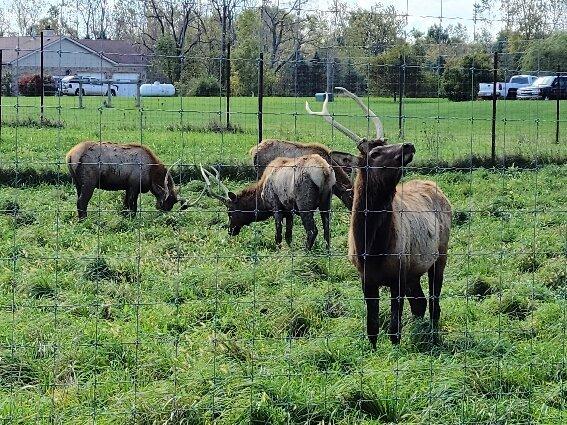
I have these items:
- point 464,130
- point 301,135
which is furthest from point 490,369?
point 464,130

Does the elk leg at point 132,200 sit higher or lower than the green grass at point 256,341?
higher

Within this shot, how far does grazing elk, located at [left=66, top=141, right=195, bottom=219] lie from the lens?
44.2 feet

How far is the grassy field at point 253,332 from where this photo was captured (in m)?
5.47

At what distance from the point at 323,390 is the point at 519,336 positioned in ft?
7.45

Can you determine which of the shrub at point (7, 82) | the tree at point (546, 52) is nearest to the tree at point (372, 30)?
the tree at point (546, 52)

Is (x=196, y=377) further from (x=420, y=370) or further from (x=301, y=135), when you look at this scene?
Answer: (x=301, y=135)

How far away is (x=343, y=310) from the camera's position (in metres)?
7.89

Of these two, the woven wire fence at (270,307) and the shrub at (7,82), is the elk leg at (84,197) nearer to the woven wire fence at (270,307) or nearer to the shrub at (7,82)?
the woven wire fence at (270,307)

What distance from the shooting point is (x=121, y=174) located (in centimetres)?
1399

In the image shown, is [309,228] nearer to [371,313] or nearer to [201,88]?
[201,88]

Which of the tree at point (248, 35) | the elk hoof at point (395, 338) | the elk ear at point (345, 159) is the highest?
the tree at point (248, 35)

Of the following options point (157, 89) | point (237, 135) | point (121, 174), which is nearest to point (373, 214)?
point (157, 89)

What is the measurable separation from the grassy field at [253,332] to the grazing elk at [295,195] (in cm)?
30

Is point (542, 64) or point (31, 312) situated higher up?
point (542, 64)
